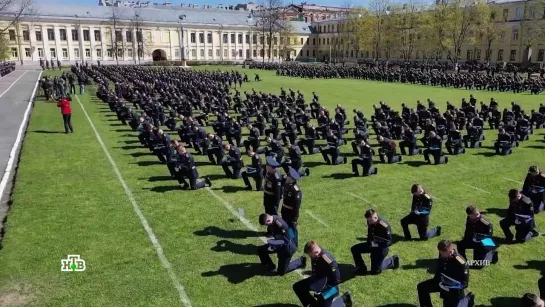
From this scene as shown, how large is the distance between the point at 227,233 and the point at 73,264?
10.4 feet

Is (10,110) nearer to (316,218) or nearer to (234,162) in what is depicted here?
(234,162)

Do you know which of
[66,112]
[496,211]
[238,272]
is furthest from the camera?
[66,112]

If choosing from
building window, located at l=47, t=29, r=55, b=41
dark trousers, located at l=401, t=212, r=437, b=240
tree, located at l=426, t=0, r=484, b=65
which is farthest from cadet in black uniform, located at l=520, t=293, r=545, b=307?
building window, located at l=47, t=29, r=55, b=41

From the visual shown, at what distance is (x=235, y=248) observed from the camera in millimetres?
9133

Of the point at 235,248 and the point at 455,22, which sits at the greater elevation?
the point at 455,22

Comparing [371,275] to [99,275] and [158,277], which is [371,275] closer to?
[158,277]

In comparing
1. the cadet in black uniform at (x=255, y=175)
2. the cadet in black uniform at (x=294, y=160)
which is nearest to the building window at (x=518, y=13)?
the cadet in black uniform at (x=294, y=160)

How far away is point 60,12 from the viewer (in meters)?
90.2

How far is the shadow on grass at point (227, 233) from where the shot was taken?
31.9 ft

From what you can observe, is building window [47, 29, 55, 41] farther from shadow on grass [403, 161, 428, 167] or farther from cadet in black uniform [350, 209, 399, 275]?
cadet in black uniform [350, 209, 399, 275]

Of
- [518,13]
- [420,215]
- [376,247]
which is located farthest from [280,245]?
[518,13]

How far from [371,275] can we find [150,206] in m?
6.14

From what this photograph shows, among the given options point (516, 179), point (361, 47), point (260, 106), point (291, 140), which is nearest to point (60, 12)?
point (361, 47)

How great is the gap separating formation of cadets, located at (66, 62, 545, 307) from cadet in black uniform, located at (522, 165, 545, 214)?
21mm
